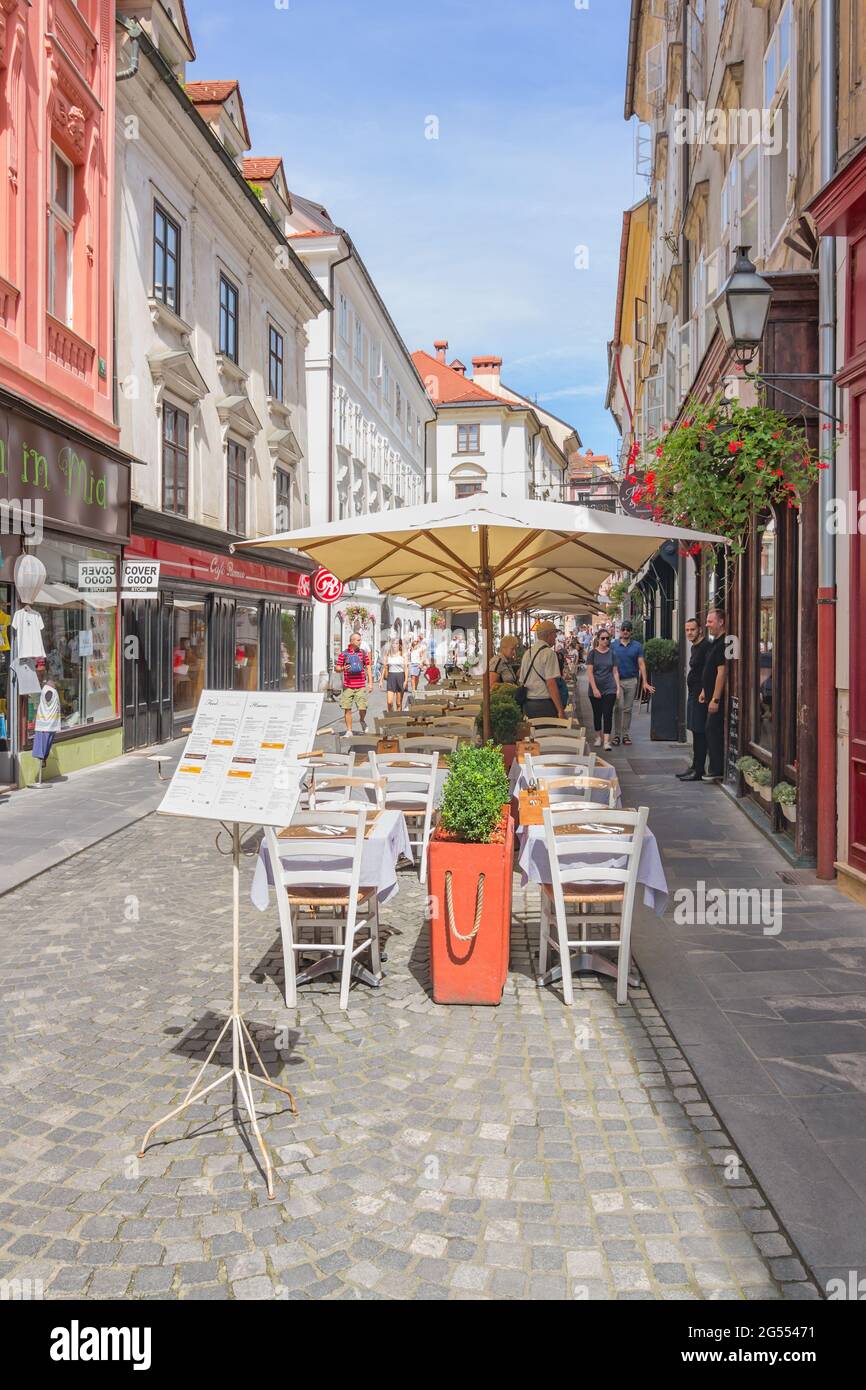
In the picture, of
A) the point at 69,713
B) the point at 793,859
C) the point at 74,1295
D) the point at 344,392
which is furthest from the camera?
the point at 344,392

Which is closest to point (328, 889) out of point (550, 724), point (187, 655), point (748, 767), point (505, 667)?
point (550, 724)

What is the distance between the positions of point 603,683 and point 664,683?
130cm

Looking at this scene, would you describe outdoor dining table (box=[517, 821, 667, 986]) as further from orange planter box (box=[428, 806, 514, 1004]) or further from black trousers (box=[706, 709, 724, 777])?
black trousers (box=[706, 709, 724, 777])

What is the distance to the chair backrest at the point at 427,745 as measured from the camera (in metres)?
9.07

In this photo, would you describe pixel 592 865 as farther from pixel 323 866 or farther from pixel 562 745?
pixel 562 745

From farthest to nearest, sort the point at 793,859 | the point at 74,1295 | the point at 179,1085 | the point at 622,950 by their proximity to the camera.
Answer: the point at 793,859, the point at 622,950, the point at 179,1085, the point at 74,1295

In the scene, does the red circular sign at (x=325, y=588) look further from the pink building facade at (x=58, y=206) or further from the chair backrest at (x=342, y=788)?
the chair backrest at (x=342, y=788)

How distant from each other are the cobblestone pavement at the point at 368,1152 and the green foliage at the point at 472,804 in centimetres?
90

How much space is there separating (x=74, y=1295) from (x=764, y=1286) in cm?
194

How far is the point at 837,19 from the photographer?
6965mm

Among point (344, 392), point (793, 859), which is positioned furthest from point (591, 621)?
point (793, 859)

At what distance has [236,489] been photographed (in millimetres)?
21891
